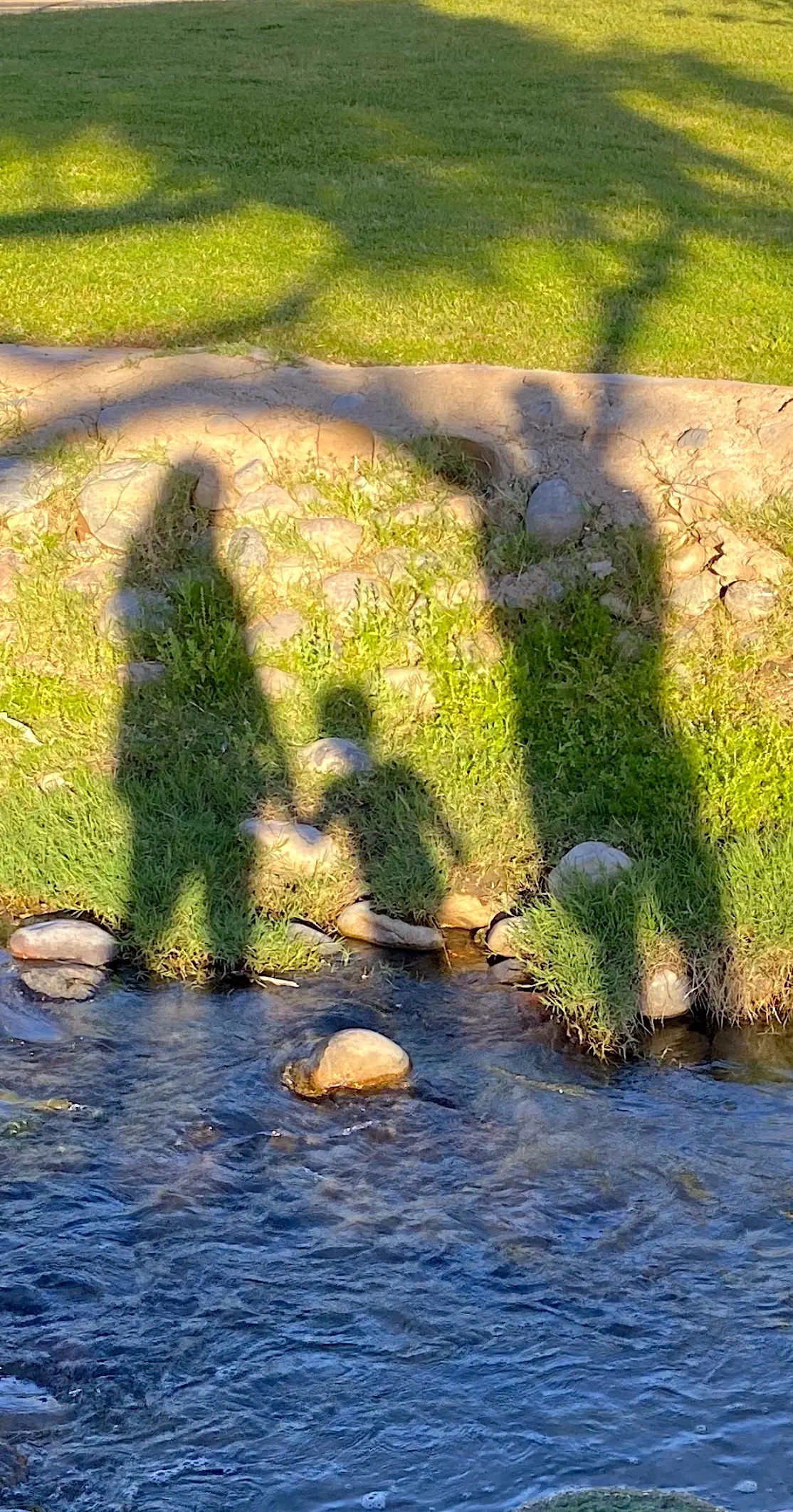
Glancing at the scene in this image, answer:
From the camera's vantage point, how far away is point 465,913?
5742 millimetres

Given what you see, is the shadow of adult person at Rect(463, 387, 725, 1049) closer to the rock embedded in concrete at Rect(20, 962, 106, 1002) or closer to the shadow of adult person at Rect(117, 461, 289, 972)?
the shadow of adult person at Rect(117, 461, 289, 972)

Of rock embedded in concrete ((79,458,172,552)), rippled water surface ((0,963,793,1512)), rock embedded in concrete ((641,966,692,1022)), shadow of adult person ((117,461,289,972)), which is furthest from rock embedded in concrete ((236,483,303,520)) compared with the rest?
rock embedded in concrete ((641,966,692,1022))

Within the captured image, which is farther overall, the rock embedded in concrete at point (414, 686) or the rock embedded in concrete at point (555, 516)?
the rock embedded in concrete at point (555, 516)

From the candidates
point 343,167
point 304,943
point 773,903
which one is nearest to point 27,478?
point 304,943

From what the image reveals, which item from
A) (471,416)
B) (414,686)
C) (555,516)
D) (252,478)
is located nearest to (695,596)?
(555,516)

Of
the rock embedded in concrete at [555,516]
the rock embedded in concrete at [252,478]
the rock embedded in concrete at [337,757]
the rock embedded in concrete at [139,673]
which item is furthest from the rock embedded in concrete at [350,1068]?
the rock embedded in concrete at [252,478]

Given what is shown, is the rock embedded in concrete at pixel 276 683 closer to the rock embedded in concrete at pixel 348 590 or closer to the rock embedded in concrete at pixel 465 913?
the rock embedded in concrete at pixel 348 590

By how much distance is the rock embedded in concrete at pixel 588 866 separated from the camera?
5555mm

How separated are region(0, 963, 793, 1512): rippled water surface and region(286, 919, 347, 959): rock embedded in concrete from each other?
1.06 ft

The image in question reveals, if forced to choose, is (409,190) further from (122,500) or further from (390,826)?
(390,826)

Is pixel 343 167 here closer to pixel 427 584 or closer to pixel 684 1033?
pixel 427 584

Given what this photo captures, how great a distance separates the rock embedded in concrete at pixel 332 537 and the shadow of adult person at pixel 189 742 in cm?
35

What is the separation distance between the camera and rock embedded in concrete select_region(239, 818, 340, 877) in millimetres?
5746

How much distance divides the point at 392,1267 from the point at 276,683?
292 centimetres
